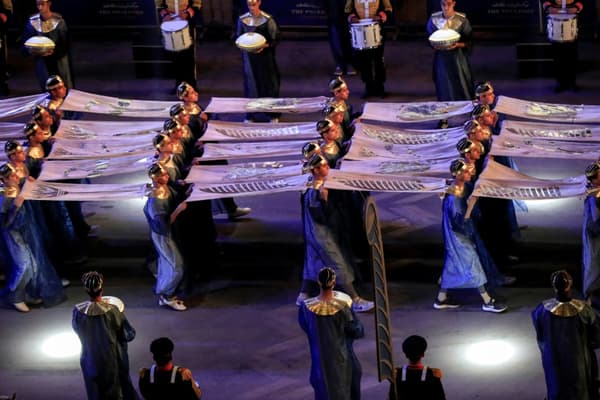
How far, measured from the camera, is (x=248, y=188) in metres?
15.6

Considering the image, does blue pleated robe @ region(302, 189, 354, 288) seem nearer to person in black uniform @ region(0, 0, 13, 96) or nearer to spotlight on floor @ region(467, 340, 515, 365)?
spotlight on floor @ region(467, 340, 515, 365)

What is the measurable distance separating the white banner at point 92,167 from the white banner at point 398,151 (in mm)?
2151

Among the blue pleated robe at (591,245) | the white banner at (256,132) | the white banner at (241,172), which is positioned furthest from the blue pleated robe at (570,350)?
the white banner at (256,132)

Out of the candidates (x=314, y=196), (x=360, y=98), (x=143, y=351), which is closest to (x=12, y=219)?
(x=143, y=351)

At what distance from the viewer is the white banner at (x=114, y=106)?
17.7m

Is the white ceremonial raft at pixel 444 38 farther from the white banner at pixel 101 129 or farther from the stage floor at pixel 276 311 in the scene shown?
the white banner at pixel 101 129

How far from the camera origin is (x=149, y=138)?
17.0 m

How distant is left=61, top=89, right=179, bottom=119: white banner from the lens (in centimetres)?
1770

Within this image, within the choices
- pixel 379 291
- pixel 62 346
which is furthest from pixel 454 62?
pixel 379 291

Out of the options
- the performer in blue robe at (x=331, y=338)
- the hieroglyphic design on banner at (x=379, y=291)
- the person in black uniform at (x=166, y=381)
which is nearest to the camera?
the hieroglyphic design on banner at (x=379, y=291)

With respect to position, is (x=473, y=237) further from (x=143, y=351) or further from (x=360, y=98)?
(x=360, y=98)

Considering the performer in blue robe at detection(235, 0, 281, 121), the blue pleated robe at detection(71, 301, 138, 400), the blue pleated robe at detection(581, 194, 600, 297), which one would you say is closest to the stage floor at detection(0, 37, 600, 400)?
the blue pleated robe at detection(581, 194, 600, 297)

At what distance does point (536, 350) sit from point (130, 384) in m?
3.80

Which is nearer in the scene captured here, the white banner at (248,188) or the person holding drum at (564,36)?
the white banner at (248,188)
